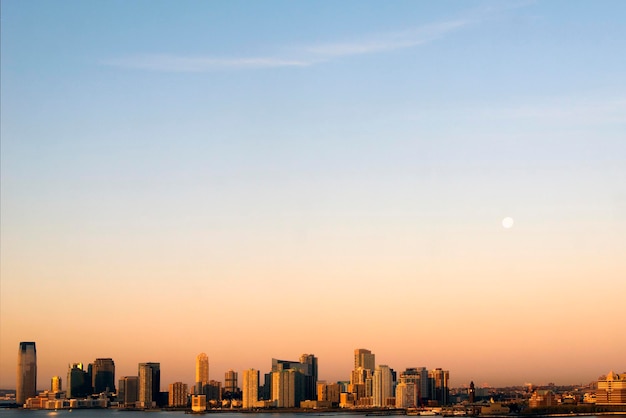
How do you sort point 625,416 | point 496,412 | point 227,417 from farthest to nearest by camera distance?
point 227,417 < point 496,412 < point 625,416

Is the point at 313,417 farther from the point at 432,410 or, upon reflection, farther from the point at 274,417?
the point at 432,410

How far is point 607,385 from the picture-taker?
7003 inches

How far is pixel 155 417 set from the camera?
7761 inches

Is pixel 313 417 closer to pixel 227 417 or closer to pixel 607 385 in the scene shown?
pixel 227 417

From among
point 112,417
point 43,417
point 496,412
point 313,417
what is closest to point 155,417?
point 112,417

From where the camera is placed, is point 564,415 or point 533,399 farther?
point 533,399

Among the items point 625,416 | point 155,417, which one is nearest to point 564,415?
point 625,416

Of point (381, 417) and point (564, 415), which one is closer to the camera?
point (564, 415)

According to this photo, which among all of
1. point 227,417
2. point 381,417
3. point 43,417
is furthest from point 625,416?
point 43,417

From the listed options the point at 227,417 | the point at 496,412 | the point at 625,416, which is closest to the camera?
the point at 625,416

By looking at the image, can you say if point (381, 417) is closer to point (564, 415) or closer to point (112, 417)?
point (564, 415)

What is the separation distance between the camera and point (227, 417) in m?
187

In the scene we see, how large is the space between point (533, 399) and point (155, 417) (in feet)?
240

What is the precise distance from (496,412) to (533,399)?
12.9 meters
